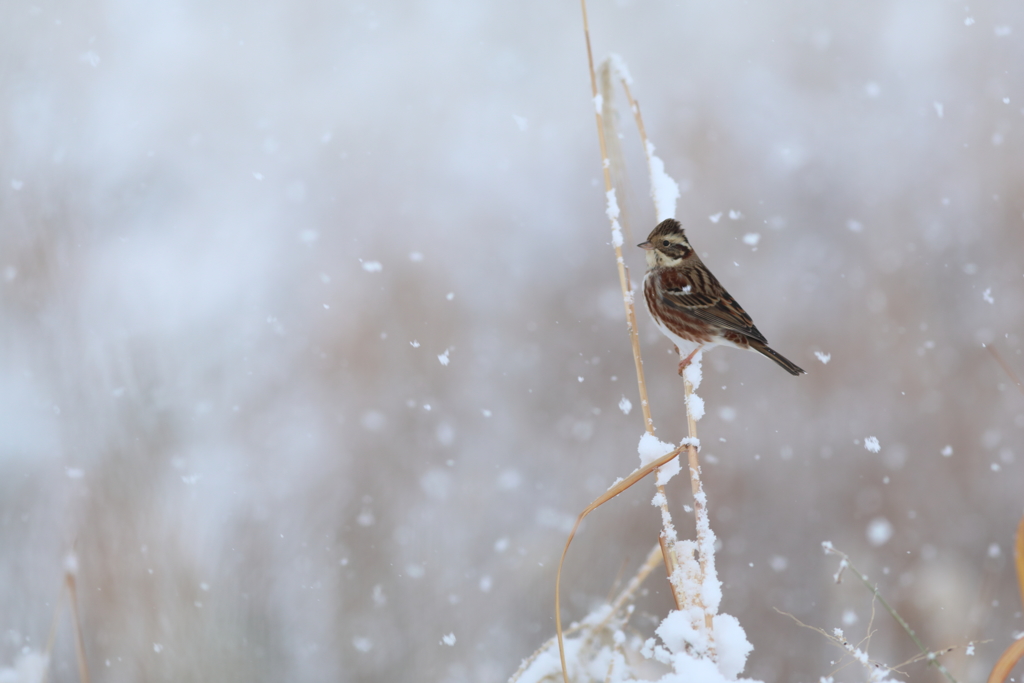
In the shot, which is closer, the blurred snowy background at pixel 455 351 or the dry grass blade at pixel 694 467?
the dry grass blade at pixel 694 467

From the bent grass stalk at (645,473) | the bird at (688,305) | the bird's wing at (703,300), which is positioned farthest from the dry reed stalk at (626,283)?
the bird's wing at (703,300)

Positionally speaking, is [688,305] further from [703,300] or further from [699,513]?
[699,513]

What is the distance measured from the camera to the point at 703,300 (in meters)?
1.98

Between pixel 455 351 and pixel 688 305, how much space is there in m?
2.32

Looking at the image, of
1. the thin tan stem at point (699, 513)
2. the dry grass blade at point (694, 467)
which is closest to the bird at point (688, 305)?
the dry grass blade at point (694, 467)

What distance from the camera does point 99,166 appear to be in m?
3.47

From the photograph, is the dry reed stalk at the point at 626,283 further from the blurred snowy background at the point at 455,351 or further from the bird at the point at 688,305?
the blurred snowy background at the point at 455,351

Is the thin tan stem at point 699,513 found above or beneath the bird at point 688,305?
beneath

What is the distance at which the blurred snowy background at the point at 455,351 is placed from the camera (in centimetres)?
308

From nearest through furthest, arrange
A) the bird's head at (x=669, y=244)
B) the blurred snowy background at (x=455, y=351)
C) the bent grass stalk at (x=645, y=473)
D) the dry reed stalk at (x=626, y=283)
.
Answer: the bent grass stalk at (x=645, y=473), the dry reed stalk at (x=626, y=283), the bird's head at (x=669, y=244), the blurred snowy background at (x=455, y=351)

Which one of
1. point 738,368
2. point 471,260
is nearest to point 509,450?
point 471,260

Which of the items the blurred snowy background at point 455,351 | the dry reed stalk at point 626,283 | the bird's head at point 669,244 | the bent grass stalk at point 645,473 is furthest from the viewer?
the blurred snowy background at point 455,351

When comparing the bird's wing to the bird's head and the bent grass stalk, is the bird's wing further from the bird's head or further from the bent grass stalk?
the bent grass stalk

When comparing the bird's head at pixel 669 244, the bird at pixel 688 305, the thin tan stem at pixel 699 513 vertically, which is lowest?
the thin tan stem at pixel 699 513
